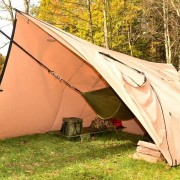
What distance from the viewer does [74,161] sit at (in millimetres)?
5328

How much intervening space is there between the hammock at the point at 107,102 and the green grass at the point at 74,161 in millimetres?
728

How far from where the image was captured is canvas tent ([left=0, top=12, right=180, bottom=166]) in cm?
497

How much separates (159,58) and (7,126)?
19619 mm

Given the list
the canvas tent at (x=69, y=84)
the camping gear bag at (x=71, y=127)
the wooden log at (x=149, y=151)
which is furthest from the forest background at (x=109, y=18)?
the wooden log at (x=149, y=151)

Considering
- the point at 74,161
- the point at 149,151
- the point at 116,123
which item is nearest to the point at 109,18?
the point at 116,123

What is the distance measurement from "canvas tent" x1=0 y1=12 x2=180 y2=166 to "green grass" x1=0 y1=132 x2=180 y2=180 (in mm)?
430

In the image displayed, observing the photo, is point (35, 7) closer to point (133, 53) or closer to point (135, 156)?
point (133, 53)

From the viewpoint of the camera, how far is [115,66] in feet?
16.9

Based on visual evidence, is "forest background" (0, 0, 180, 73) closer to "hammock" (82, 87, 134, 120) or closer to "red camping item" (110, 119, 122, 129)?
"red camping item" (110, 119, 122, 129)

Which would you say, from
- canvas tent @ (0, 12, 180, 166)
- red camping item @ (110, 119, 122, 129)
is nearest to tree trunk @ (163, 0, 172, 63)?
canvas tent @ (0, 12, 180, 166)

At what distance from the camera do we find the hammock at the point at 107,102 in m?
6.23

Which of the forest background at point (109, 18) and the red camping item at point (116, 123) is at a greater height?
the forest background at point (109, 18)

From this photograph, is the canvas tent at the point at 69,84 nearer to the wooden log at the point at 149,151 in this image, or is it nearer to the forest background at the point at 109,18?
the wooden log at the point at 149,151

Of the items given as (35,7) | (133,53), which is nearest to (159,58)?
(133,53)
